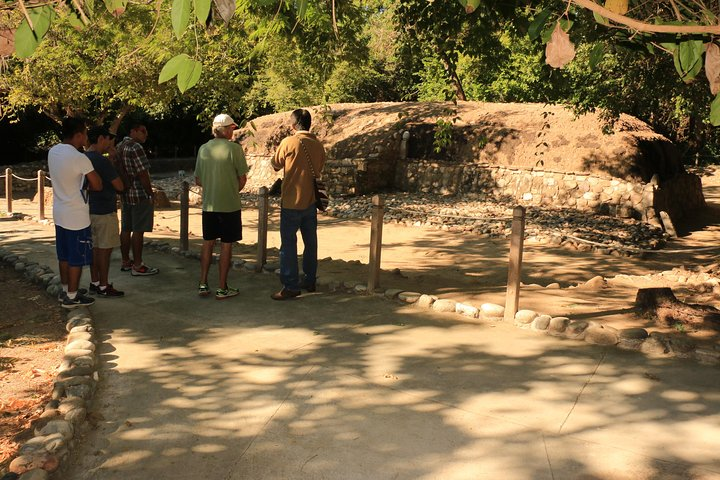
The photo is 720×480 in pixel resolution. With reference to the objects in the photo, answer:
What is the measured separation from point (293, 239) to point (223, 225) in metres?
0.71

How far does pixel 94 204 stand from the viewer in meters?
6.81

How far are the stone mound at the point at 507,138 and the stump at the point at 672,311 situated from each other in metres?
7.69

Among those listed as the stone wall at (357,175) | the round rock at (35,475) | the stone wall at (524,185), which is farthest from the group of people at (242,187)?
the stone wall at (357,175)

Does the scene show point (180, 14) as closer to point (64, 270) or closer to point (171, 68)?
point (171, 68)

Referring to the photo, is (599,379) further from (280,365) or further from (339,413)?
(280,365)

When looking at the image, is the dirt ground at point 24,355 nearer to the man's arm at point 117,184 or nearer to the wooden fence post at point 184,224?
the man's arm at point 117,184

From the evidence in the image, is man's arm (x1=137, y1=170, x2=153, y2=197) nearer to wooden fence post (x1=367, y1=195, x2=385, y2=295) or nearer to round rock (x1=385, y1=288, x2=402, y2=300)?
wooden fence post (x1=367, y1=195, x2=385, y2=295)

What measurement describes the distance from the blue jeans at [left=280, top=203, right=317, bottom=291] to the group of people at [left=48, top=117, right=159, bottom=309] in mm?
1700

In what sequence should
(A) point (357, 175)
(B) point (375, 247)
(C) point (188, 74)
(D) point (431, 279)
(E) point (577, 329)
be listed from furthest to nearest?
(A) point (357, 175), (D) point (431, 279), (B) point (375, 247), (E) point (577, 329), (C) point (188, 74)

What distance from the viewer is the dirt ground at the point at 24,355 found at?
4160mm

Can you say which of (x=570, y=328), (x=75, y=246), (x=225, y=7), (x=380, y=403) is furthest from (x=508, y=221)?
(x=225, y=7)

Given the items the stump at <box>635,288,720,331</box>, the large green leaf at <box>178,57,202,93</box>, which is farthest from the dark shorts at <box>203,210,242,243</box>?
the large green leaf at <box>178,57,202,93</box>

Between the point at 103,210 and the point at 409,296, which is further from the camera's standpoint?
the point at 103,210

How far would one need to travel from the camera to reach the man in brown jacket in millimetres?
6594
